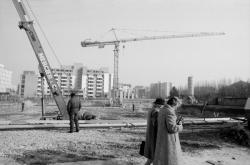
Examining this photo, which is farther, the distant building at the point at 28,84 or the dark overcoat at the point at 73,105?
the distant building at the point at 28,84

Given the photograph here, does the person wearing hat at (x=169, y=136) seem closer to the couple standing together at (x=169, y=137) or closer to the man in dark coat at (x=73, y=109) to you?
the couple standing together at (x=169, y=137)

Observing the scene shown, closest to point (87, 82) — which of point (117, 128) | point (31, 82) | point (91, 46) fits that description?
point (31, 82)

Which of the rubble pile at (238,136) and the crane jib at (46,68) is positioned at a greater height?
the crane jib at (46,68)

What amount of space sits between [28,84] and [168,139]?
433 ft

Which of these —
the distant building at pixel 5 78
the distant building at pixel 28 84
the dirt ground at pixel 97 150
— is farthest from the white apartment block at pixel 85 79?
the dirt ground at pixel 97 150

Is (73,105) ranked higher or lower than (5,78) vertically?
lower

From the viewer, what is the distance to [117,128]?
46.2ft

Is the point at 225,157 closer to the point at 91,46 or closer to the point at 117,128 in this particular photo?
the point at 117,128

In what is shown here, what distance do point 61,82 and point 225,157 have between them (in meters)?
133

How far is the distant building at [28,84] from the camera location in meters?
128

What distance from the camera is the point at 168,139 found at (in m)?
4.79

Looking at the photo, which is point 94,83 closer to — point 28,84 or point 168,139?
point 28,84

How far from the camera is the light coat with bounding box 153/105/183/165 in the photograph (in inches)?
186

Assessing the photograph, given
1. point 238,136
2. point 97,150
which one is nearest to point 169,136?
point 97,150
